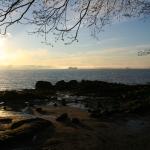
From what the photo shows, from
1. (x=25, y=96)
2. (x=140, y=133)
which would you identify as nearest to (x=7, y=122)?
(x=140, y=133)

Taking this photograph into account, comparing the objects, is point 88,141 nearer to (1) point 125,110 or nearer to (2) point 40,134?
(2) point 40,134

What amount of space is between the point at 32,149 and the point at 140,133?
578cm

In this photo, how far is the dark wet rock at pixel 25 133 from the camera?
14625mm

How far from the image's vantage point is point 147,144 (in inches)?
597

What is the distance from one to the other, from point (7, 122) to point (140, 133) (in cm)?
687

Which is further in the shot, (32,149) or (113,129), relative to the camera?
(113,129)

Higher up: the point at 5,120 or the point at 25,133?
the point at 25,133

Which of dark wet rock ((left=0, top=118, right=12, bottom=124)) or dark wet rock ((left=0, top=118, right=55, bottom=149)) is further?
dark wet rock ((left=0, top=118, right=12, bottom=124))

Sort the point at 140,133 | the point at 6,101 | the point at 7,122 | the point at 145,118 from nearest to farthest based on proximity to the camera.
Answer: the point at 140,133 → the point at 7,122 → the point at 145,118 → the point at 6,101

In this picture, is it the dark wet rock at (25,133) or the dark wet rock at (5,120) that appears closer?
the dark wet rock at (25,133)

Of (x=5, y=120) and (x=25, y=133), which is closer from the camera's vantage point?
(x=25, y=133)

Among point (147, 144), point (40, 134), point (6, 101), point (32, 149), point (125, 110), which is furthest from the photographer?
point (6, 101)

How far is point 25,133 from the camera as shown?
613 inches

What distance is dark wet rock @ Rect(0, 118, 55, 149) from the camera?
48.0 ft
